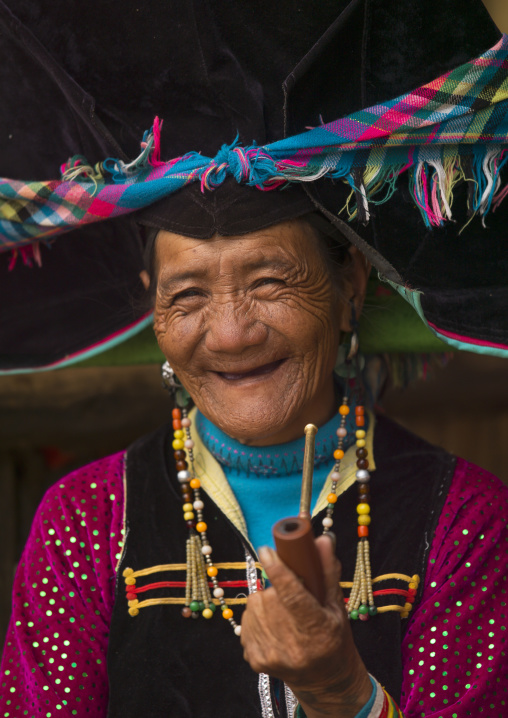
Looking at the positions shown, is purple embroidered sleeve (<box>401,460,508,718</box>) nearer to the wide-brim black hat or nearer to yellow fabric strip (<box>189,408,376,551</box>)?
yellow fabric strip (<box>189,408,376,551</box>)

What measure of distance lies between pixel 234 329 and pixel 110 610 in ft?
2.48

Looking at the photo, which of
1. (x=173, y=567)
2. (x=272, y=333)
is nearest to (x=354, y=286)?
(x=272, y=333)

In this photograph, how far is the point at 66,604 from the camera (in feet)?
6.47

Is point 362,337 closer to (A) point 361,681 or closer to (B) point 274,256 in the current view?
(B) point 274,256

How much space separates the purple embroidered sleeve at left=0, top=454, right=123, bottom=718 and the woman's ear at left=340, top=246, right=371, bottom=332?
27.9 inches

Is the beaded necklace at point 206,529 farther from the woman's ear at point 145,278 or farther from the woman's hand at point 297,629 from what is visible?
the woman's hand at point 297,629

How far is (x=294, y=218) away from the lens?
185 centimetres

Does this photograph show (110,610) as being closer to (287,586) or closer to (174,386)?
(174,386)

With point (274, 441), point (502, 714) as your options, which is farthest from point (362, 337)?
point (502, 714)

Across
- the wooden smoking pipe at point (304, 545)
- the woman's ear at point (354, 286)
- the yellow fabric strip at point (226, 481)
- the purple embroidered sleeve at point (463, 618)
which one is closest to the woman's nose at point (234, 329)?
the woman's ear at point (354, 286)

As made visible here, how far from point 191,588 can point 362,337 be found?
0.81 metres

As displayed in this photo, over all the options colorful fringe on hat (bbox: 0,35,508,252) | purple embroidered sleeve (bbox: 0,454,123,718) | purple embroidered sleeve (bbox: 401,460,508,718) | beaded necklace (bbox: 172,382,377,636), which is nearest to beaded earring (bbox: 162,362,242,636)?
beaded necklace (bbox: 172,382,377,636)

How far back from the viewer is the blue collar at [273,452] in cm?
→ 204

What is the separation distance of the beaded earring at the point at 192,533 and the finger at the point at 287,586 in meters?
0.63
